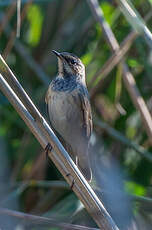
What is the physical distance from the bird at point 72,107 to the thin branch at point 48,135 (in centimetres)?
103

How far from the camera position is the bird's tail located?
3.53 m

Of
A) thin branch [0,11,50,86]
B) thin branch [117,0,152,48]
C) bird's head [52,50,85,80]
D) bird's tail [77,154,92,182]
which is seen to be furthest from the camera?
thin branch [0,11,50,86]

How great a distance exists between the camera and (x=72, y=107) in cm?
363

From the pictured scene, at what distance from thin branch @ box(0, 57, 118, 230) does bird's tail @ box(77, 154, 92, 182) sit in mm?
990

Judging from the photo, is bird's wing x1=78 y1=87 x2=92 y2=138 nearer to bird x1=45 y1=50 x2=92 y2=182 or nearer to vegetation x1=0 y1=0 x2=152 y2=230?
bird x1=45 y1=50 x2=92 y2=182

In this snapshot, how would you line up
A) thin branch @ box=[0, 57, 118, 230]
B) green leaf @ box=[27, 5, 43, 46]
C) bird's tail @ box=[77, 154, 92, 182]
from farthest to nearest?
green leaf @ box=[27, 5, 43, 46], bird's tail @ box=[77, 154, 92, 182], thin branch @ box=[0, 57, 118, 230]

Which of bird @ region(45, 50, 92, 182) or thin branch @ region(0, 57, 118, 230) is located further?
bird @ region(45, 50, 92, 182)

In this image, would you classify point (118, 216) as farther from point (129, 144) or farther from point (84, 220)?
point (129, 144)

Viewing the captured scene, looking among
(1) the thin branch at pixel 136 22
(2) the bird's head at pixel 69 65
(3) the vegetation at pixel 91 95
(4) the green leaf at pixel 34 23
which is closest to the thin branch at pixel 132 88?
(3) the vegetation at pixel 91 95

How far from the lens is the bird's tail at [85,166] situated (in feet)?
11.6

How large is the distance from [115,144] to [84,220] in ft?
4.36

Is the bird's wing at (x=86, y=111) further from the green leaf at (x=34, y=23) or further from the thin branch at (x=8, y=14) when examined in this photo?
the green leaf at (x=34, y=23)

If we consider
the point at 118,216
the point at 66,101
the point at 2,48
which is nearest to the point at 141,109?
the point at 66,101

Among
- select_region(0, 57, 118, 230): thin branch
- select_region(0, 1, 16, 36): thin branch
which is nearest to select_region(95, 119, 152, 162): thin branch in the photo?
select_region(0, 1, 16, 36): thin branch
